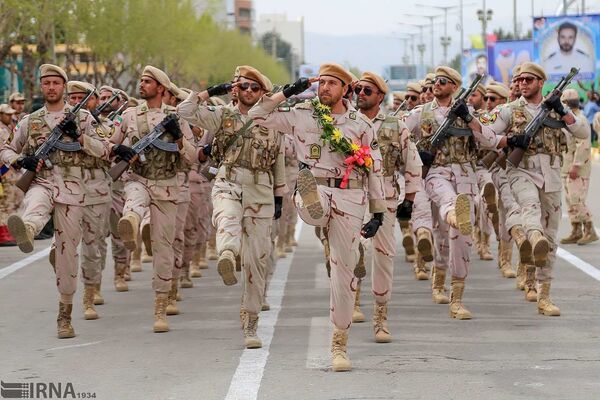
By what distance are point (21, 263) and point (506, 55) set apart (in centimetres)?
6326

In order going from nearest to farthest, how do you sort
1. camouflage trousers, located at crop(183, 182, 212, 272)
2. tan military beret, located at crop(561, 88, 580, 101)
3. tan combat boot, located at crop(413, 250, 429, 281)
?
camouflage trousers, located at crop(183, 182, 212, 272), tan combat boot, located at crop(413, 250, 429, 281), tan military beret, located at crop(561, 88, 580, 101)

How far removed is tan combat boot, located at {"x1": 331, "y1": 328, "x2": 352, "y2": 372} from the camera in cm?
987

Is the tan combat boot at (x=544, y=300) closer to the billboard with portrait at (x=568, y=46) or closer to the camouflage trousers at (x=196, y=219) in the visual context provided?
the camouflage trousers at (x=196, y=219)

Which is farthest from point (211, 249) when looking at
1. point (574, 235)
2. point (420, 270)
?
point (574, 235)

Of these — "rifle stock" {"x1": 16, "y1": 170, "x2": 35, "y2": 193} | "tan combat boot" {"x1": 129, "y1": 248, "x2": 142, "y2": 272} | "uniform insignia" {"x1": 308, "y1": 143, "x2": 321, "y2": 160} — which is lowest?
"tan combat boot" {"x1": 129, "y1": 248, "x2": 142, "y2": 272}

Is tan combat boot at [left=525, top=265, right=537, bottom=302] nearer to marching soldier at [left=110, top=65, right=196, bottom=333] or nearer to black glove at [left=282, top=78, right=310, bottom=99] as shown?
marching soldier at [left=110, top=65, right=196, bottom=333]

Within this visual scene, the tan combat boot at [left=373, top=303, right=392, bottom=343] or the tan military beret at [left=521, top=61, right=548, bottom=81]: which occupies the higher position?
the tan military beret at [left=521, top=61, right=548, bottom=81]

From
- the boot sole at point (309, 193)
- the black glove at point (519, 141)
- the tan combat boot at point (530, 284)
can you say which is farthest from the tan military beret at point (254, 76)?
the tan combat boot at point (530, 284)

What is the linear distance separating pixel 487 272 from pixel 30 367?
724 centimetres

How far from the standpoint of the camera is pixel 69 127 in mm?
11844

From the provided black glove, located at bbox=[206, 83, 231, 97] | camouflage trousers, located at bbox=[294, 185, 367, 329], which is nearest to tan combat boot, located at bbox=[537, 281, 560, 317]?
Result: camouflage trousers, located at bbox=[294, 185, 367, 329]

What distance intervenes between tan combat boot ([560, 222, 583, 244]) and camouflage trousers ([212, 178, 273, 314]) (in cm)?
920

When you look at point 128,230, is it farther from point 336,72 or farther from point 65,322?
point 336,72

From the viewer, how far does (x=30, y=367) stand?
33.8 ft
